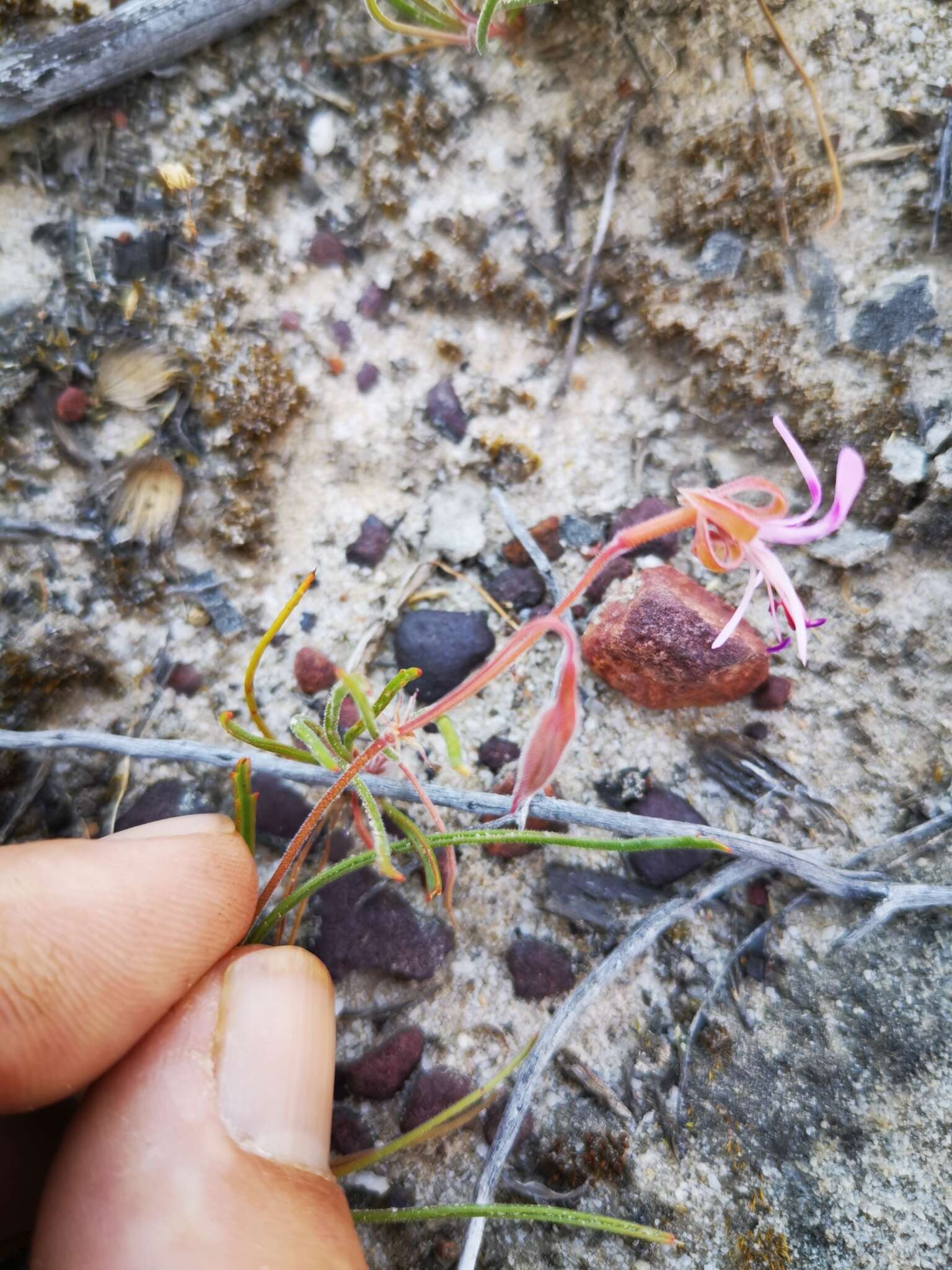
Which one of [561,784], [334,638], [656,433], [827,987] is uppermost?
[656,433]

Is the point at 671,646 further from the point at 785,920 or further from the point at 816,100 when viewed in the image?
the point at 816,100

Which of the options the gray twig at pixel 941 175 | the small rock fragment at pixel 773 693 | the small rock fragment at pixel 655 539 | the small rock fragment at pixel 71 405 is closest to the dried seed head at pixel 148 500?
the small rock fragment at pixel 71 405

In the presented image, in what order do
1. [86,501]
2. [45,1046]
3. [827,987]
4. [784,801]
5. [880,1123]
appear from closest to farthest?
[45,1046]
[880,1123]
[827,987]
[784,801]
[86,501]

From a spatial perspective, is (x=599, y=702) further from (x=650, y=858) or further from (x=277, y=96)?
(x=277, y=96)

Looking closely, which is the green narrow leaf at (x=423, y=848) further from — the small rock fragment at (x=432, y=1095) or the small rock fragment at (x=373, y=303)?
the small rock fragment at (x=373, y=303)

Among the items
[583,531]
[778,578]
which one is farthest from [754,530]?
[583,531]

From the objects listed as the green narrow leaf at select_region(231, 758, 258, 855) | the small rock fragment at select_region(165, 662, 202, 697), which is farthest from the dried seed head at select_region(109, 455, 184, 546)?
the green narrow leaf at select_region(231, 758, 258, 855)

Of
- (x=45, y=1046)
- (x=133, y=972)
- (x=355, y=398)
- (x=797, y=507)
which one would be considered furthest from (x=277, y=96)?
(x=45, y=1046)
